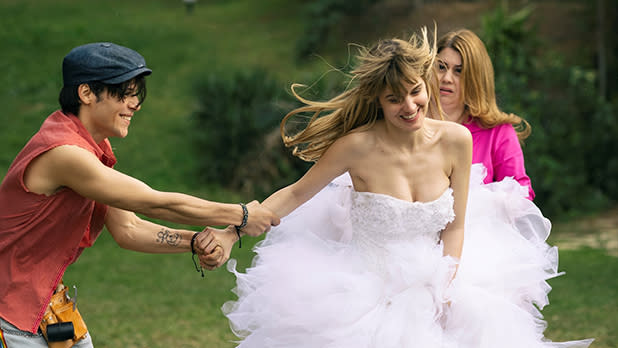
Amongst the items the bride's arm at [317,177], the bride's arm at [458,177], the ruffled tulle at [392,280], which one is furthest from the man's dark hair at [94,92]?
the bride's arm at [458,177]

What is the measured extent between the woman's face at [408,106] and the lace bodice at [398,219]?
0.41 meters

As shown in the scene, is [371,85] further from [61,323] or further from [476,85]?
[61,323]

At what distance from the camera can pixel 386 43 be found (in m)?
4.22

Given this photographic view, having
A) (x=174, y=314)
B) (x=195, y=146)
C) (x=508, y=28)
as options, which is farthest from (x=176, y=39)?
(x=174, y=314)

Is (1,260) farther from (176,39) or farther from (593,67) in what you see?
(176,39)

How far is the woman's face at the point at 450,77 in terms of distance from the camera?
5203mm

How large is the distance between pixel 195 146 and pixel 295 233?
12619 mm

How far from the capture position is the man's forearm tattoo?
4.55 meters

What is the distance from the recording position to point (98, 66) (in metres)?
3.77

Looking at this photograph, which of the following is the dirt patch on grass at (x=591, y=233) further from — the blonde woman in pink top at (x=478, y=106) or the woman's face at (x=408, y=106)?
the woman's face at (x=408, y=106)

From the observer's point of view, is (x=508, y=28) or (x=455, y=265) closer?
(x=455, y=265)

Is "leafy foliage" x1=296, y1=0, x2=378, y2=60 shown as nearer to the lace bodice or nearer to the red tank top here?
the lace bodice

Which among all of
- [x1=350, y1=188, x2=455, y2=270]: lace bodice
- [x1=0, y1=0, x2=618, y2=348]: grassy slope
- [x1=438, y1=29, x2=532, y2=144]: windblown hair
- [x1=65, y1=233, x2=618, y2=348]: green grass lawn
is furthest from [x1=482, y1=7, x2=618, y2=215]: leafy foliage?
[x1=350, y1=188, x2=455, y2=270]: lace bodice

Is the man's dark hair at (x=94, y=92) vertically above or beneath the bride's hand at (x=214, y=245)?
above
